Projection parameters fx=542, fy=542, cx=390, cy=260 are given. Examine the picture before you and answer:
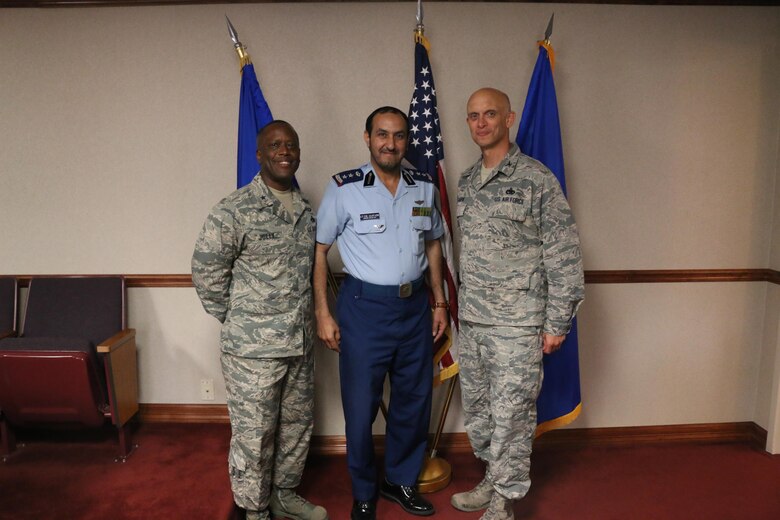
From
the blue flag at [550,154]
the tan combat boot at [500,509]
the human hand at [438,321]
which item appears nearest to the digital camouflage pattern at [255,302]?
the human hand at [438,321]

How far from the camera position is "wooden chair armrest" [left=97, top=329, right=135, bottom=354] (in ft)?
8.27

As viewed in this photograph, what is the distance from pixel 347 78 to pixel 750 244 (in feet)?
7.57

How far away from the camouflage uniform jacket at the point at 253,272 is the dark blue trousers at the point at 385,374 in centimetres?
24

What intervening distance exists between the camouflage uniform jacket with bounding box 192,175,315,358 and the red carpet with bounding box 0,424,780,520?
809mm

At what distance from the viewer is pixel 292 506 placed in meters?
2.33

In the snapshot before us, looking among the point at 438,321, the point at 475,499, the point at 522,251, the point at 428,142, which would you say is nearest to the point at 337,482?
the point at 475,499

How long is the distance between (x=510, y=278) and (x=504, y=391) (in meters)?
0.45

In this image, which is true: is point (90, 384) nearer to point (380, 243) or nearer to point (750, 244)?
point (380, 243)

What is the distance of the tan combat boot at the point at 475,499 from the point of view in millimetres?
2416

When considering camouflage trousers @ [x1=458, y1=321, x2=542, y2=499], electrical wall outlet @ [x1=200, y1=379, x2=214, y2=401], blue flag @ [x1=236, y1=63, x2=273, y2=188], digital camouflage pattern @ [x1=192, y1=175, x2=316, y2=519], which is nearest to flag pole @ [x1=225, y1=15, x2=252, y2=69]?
blue flag @ [x1=236, y1=63, x2=273, y2=188]

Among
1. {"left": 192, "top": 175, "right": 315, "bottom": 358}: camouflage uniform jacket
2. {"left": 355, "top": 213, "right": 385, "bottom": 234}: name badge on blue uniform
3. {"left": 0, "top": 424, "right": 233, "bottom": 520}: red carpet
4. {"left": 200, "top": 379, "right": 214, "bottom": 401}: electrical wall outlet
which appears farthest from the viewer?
{"left": 200, "top": 379, "right": 214, "bottom": 401}: electrical wall outlet

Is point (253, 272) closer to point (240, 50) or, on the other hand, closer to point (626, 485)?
point (240, 50)

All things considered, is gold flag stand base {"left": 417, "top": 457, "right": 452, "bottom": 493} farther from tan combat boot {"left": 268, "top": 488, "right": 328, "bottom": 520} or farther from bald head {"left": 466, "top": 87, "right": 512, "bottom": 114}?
bald head {"left": 466, "top": 87, "right": 512, "bottom": 114}

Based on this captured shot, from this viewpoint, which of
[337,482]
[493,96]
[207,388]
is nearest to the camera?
[493,96]
